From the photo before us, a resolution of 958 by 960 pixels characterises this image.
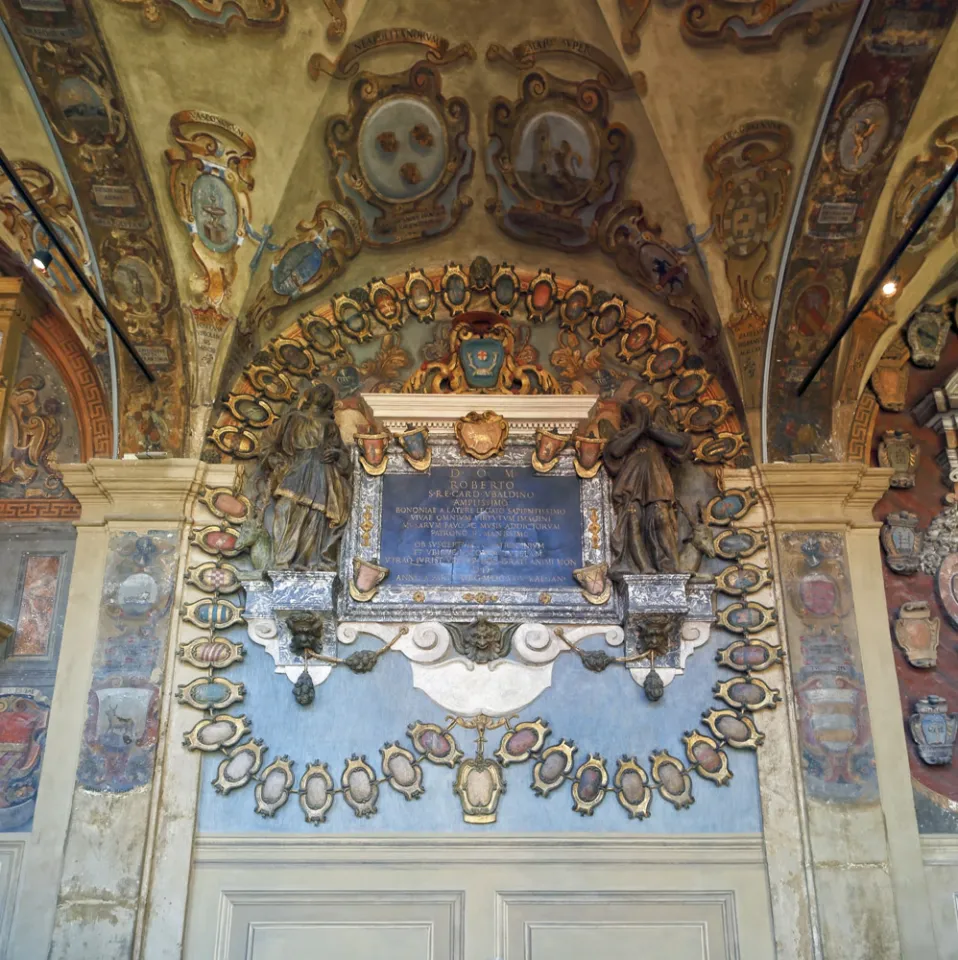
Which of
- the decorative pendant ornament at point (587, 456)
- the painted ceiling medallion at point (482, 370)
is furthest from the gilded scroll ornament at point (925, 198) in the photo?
the painted ceiling medallion at point (482, 370)

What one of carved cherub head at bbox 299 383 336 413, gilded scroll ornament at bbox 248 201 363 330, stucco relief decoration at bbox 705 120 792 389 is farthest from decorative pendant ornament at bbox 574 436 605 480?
gilded scroll ornament at bbox 248 201 363 330

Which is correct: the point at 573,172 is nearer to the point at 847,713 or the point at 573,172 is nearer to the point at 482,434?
the point at 482,434

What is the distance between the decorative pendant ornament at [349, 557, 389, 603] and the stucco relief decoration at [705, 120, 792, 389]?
10.1 ft

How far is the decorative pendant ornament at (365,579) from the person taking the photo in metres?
7.13

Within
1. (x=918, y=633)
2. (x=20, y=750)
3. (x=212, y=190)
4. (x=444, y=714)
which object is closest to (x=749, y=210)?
(x=918, y=633)

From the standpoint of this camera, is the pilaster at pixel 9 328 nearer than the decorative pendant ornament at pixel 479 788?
No

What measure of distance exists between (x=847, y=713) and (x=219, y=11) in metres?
6.24

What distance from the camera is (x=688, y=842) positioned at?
6.55m

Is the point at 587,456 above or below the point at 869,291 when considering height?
below

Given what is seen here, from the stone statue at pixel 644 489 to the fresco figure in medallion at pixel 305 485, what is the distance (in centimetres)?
199

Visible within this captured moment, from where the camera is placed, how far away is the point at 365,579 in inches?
282

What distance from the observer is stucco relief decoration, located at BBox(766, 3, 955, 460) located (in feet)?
20.9

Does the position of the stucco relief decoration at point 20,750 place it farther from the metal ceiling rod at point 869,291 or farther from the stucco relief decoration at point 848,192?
the metal ceiling rod at point 869,291

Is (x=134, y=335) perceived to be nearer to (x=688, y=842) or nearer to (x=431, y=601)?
(x=431, y=601)
